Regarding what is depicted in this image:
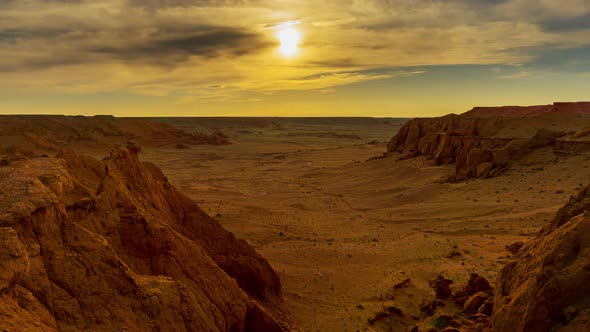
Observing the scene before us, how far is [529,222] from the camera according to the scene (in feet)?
56.2

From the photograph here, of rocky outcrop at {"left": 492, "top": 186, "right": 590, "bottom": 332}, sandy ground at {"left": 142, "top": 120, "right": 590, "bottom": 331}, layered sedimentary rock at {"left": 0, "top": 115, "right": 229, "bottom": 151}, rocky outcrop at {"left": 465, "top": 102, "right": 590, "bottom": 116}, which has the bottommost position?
sandy ground at {"left": 142, "top": 120, "right": 590, "bottom": 331}

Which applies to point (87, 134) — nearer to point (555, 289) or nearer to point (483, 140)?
point (483, 140)

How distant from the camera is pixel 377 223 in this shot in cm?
2098

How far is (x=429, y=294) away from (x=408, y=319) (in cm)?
150

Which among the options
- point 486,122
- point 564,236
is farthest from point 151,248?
point 486,122

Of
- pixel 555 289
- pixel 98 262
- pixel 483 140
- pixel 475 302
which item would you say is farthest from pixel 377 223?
pixel 98 262

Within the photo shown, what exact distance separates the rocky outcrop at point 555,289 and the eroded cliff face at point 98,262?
406cm

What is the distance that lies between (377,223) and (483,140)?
39.8 ft

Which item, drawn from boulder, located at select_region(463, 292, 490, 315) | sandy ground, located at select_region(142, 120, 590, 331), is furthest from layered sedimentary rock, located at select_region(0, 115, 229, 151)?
boulder, located at select_region(463, 292, 490, 315)

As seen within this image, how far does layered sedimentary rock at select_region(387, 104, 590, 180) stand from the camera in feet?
85.2

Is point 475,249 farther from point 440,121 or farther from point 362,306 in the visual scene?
point 440,121

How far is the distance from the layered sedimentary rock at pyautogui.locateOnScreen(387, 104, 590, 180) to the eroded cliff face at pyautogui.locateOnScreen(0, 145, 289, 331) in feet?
71.5

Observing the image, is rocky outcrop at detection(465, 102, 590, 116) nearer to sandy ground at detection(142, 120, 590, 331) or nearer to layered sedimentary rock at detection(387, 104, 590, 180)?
layered sedimentary rock at detection(387, 104, 590, 180)

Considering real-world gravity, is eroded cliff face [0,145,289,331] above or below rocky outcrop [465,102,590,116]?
below
